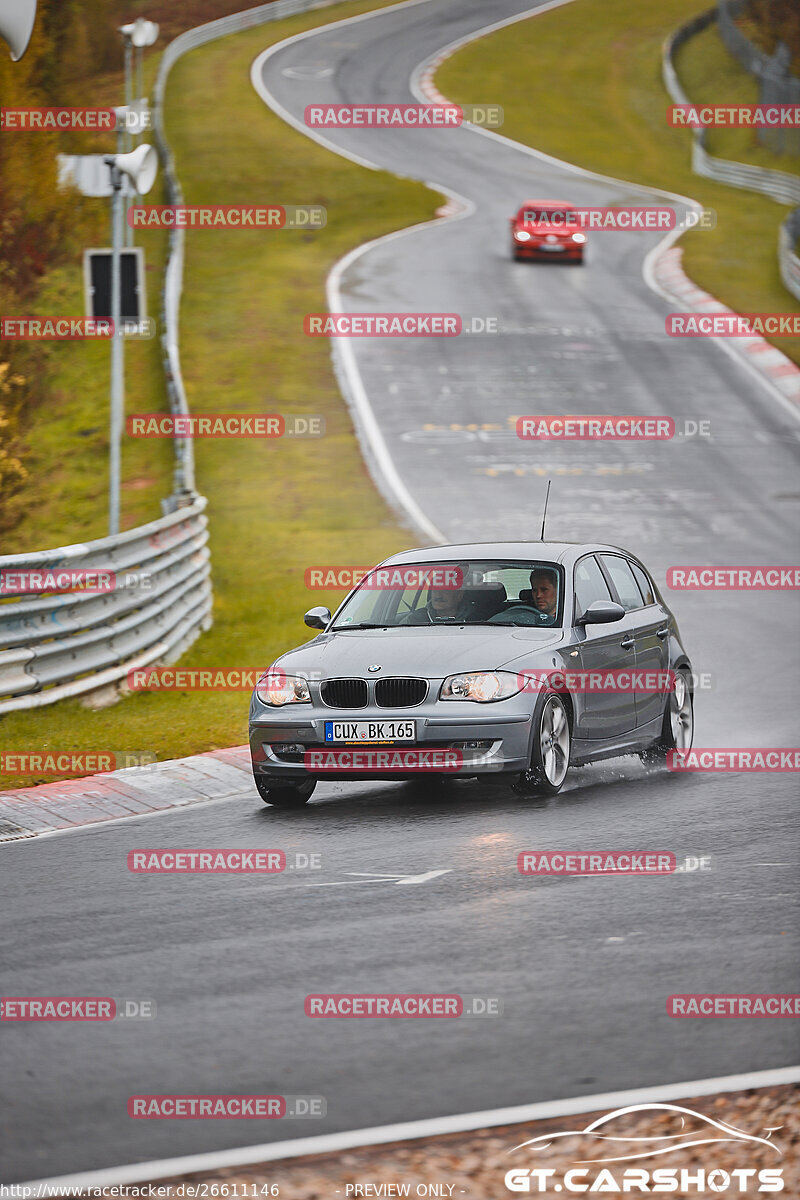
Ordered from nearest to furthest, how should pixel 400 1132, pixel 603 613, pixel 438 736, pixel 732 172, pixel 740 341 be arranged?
pixel 400 1132 → pixel 438 736 → pixel 603 613 → pixel 740 341 → pixel 732 172

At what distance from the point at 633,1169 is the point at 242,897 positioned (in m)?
3.40

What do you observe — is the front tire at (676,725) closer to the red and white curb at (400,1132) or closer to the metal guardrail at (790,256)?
the red and white curb at (400,1132)

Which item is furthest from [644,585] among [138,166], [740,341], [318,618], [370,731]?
[740,341]

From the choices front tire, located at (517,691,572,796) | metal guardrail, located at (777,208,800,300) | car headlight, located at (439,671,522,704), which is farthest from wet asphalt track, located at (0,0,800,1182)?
metal guardrail, located at (777,208,800,300)

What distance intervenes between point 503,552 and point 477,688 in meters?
1.86

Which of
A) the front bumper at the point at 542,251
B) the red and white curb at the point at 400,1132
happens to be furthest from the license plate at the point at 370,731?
the front bumper at the point at 542,251

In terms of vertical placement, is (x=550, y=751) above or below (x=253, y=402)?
above

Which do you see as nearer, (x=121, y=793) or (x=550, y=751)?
(x=550, y=751)

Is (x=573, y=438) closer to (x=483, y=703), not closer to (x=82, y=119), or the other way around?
(x=82, y=119)

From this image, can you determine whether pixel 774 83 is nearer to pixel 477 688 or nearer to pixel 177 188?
pixel 177 188

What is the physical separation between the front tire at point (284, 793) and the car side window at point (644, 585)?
323 cm

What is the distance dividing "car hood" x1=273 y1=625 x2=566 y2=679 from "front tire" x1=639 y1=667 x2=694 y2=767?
152 centimetres

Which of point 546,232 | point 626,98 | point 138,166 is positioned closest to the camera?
point 138,166

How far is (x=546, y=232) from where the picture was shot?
43.5 metres
